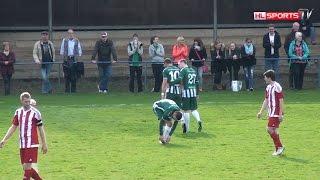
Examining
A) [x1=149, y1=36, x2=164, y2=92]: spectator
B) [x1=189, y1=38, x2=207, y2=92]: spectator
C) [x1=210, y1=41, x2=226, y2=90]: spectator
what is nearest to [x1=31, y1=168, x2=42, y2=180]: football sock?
[x1=149, y1=36, x2=164, y2=92]: spectator

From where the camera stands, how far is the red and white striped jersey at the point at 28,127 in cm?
1583

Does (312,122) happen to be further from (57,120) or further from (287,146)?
(57,120)

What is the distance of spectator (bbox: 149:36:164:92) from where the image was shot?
106 feet

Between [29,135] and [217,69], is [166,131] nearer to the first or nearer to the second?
[29,135]

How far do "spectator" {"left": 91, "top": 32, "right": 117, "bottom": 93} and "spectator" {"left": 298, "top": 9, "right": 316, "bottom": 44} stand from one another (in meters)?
8.41

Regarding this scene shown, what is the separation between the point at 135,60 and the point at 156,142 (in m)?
11.6

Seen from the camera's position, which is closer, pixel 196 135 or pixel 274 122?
pixel 274 122

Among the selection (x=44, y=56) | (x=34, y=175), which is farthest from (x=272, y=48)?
(x=34, y=175)

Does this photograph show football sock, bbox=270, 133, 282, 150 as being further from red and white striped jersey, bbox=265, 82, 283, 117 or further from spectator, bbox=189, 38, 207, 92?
spectator, bbox=189, 38, 207, 92

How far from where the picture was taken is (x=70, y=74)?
32031 millimetres

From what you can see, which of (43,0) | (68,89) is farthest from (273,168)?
(43,0)

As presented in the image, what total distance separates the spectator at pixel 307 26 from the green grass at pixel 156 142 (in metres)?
6.30

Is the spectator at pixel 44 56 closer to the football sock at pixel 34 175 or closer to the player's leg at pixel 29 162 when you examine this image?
the player's leg at pixel 29 162

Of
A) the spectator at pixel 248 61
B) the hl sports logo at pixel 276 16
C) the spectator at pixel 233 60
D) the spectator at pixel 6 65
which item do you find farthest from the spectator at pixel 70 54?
the hl sports logo at pixel 276 16
